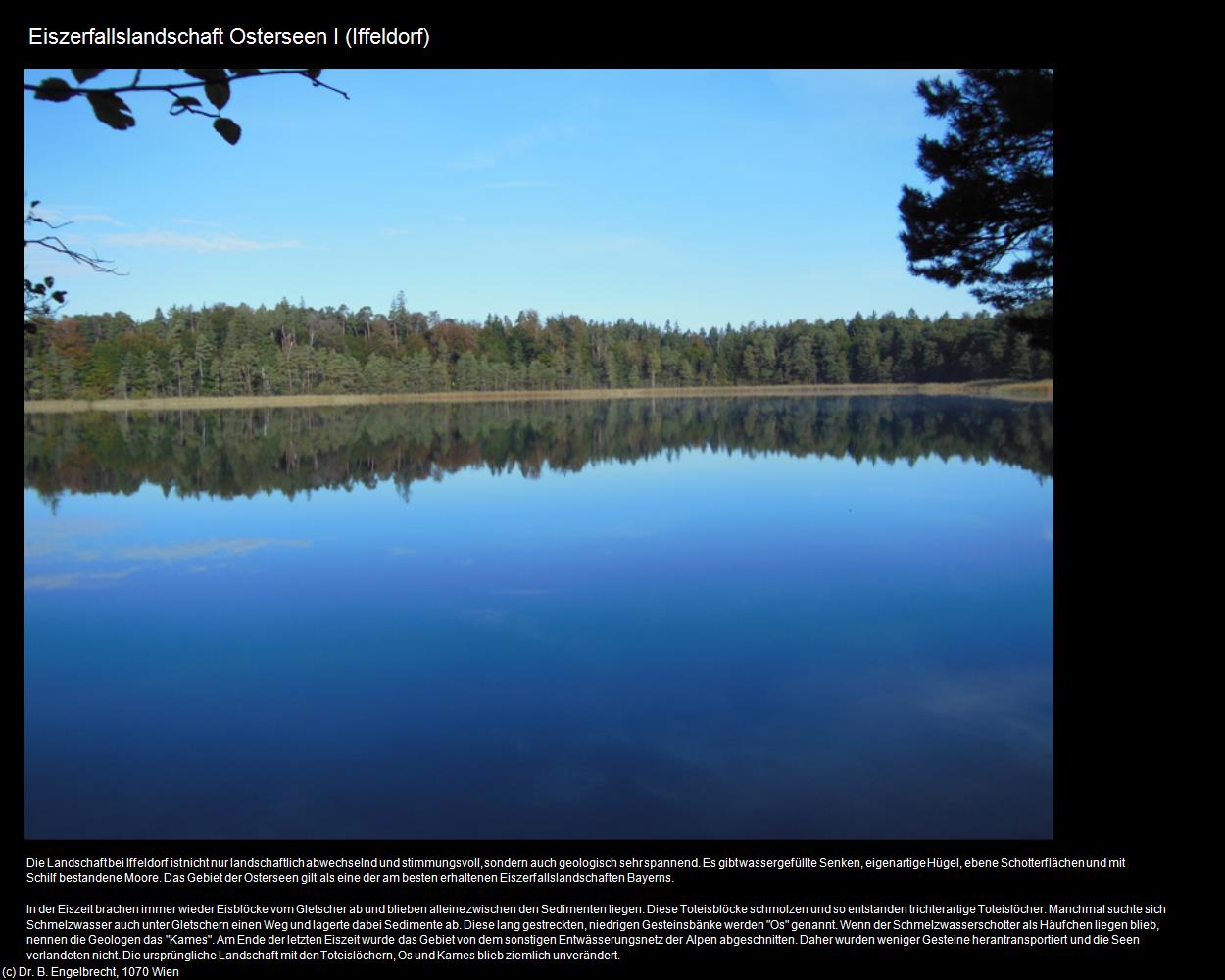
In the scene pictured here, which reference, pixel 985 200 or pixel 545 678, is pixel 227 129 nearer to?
pixel 545 678

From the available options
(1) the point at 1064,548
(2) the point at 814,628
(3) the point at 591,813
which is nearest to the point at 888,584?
(2) the point at 814,628

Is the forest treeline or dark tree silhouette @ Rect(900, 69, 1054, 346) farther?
the forest treeline

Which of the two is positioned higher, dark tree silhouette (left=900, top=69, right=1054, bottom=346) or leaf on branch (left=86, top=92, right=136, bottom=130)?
dark tree silhouette (left=900, top=69, right=1054, bottom=346)

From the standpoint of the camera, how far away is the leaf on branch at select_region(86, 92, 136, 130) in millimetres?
1695

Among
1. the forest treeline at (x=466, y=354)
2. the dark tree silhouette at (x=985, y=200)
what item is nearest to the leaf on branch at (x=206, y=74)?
the dark tree silhouette at (x=985, y=200)

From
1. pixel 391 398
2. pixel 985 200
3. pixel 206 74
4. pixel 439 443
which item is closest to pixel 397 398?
pixel 391 398

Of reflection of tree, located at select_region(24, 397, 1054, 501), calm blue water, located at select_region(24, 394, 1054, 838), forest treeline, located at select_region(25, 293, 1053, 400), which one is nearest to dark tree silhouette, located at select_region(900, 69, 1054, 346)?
calm blue water, located at select_region(24, 394, 1054, 838)

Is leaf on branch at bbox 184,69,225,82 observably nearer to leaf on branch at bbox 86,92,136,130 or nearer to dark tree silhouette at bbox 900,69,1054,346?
leaf on branch at bbox 86,92,136,130

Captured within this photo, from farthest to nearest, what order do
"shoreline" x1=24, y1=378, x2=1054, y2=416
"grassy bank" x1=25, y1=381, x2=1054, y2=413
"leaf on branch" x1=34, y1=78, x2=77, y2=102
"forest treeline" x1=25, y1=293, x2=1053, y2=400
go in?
"forest treeline" x1=25, y1=293, x2=1053, y2=400 < "grassy bank" x1=25, y1=381, x2=1054, y2=413 < "shoreline" x1=24, y1=378, x2=1054, y2=416 < "leaf on branch" x1=34, y1=78, x2=77, y2=102

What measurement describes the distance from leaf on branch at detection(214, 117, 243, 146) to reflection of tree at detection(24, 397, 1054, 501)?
1354cm

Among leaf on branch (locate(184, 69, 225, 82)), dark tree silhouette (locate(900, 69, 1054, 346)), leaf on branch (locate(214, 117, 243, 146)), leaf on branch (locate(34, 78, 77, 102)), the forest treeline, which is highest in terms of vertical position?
the forest treeline

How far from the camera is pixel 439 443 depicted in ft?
81.8

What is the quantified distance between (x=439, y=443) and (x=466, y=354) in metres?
45.0

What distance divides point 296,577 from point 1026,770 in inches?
284
